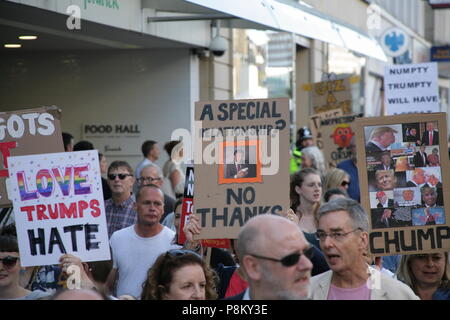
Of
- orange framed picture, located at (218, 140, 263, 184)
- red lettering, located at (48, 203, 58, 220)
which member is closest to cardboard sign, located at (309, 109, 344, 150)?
orange framed picture, located at (218, 140, 263, 184)

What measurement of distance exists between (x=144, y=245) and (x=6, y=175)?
45.3 inches

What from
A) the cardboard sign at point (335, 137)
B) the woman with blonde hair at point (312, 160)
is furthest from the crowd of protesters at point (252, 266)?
the cardboard sign at point (335, 137)

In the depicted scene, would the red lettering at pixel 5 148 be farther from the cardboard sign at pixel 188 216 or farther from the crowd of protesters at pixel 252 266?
the cardboard sign at pixel 188 216

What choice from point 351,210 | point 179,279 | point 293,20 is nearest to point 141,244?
point 179,279

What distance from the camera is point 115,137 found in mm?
16281

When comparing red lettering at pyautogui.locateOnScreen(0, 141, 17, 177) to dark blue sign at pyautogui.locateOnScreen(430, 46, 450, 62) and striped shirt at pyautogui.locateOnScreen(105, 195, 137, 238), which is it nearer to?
striped shirt at pyautogui.locateOnScreen(105, 195, 137, 238)

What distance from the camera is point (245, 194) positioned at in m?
6.27

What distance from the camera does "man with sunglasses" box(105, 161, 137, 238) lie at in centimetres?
894

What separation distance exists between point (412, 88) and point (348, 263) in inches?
326

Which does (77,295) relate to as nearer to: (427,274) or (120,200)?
(427,274)

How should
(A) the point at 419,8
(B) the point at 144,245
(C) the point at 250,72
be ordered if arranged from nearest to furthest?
(B) the point at 144,245 → (C) the point at 250,72 → (A) the point at 419,8

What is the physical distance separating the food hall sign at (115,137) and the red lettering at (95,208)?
10.3m

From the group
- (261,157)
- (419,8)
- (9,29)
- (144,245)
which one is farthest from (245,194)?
(419,8)
